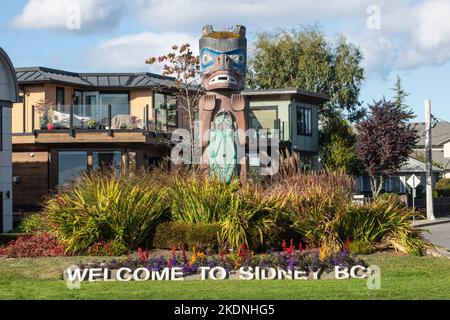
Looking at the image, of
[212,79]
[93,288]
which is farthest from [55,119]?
[93,288]

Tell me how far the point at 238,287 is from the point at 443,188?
53.7 m

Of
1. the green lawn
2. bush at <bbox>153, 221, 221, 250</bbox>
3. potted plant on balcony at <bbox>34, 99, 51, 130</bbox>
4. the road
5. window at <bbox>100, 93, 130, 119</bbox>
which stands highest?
window at <bbox>100, 93, 130, 119</bbox>

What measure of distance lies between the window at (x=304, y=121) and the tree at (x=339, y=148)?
1.81 m

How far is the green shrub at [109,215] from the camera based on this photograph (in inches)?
787

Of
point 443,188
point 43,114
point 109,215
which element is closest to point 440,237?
point 109,215

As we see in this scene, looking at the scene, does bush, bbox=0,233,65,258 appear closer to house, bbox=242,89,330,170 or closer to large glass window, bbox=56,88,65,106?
large glass window, bbox=56,88,65,106

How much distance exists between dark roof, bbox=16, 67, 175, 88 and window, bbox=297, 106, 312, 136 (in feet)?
27.9

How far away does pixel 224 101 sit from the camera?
26.2m

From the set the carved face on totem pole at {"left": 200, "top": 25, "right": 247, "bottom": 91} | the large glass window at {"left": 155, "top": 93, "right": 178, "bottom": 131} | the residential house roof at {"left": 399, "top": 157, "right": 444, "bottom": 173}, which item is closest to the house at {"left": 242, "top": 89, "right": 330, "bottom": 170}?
the large glass window at {"left": 155, "top": 93, "right": 178, "bottom": 131}

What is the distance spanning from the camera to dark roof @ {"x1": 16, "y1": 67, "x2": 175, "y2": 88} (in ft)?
137
